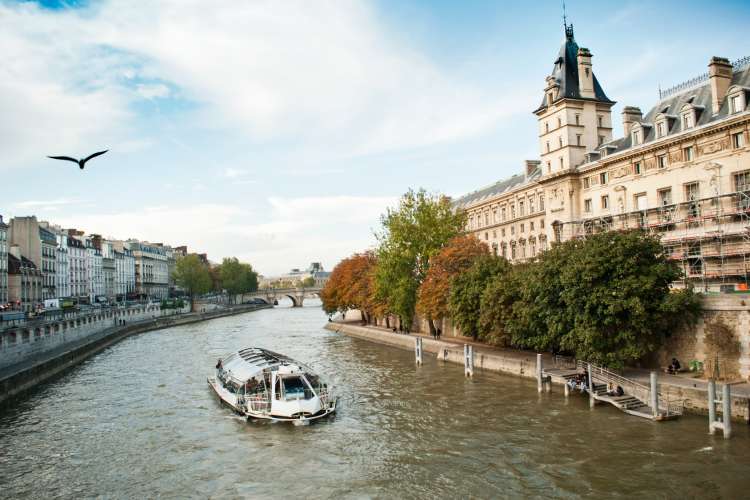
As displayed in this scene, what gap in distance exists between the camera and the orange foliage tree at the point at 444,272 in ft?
157

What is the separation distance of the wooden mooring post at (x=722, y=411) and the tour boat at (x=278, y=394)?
1604 cm

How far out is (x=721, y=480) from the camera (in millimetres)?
17484

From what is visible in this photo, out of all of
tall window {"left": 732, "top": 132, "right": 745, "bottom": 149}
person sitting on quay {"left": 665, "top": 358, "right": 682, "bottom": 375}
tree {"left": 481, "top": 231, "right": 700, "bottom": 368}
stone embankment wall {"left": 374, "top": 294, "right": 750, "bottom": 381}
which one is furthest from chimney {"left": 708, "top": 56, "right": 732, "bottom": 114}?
person sitting on quay {"left": 665, "top": 358, "right": 682, "bottom": 375}

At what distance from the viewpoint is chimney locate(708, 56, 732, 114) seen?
122 feet

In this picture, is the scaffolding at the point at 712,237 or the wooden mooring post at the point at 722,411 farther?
the scaffolding at the point at 712,237

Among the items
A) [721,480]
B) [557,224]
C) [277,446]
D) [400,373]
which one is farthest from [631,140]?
[277,446]

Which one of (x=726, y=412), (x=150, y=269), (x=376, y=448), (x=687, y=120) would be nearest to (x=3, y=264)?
(x=376, y=448)

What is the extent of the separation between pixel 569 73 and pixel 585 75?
1.49m

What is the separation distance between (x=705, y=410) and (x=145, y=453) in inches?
903

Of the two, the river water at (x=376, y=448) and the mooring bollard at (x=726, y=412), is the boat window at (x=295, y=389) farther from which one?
the mooring bollard at (x=726, y=412)

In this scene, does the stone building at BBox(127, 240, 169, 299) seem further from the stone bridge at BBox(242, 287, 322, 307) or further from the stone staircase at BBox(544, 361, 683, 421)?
the stone staircase at BBox(544, 361, 683, 421)

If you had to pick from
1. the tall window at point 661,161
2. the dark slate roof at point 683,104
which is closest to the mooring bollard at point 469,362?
the tall window at point 661,161

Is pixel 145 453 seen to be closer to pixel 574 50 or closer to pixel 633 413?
pixel 633 413

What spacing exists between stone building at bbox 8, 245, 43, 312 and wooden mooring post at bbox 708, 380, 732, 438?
75.4 meters
